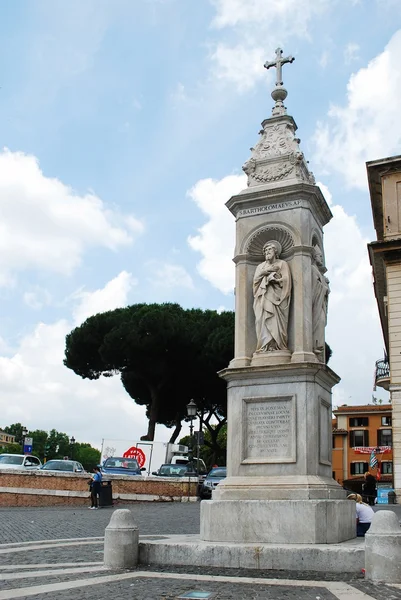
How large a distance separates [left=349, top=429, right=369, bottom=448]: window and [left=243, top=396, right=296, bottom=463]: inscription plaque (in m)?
65.3

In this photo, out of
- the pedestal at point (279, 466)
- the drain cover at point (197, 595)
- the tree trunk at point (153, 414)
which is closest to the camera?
the drain cover at point (197, 595)

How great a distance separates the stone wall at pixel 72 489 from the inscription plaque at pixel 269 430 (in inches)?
758

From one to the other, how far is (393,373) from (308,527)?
2163 centimetres

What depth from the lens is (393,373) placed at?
92.8 feet

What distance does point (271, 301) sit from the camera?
30.9 ft

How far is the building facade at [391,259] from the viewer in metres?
27.8

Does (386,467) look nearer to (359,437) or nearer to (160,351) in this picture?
(359,437)

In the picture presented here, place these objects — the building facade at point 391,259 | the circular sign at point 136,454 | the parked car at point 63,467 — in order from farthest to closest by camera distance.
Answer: the circular sign at point 136,454
the parked car at point 63,467
the building facade at point 391,259

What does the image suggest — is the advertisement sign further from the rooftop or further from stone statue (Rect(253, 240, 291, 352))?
the rooftop

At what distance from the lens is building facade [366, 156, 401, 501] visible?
91.0 ft

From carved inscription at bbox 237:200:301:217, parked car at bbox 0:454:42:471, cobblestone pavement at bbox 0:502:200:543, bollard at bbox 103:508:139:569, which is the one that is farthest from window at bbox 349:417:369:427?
bollard at bbox 103:508:139:569

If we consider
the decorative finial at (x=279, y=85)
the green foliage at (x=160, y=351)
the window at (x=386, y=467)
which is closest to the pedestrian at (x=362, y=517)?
the decorative finial at (x=279, y=85)

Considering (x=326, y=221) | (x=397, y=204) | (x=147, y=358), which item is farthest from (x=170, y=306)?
(x=326, y=221)

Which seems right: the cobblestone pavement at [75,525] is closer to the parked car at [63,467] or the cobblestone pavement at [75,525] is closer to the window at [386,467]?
the parked car at [63,467]
